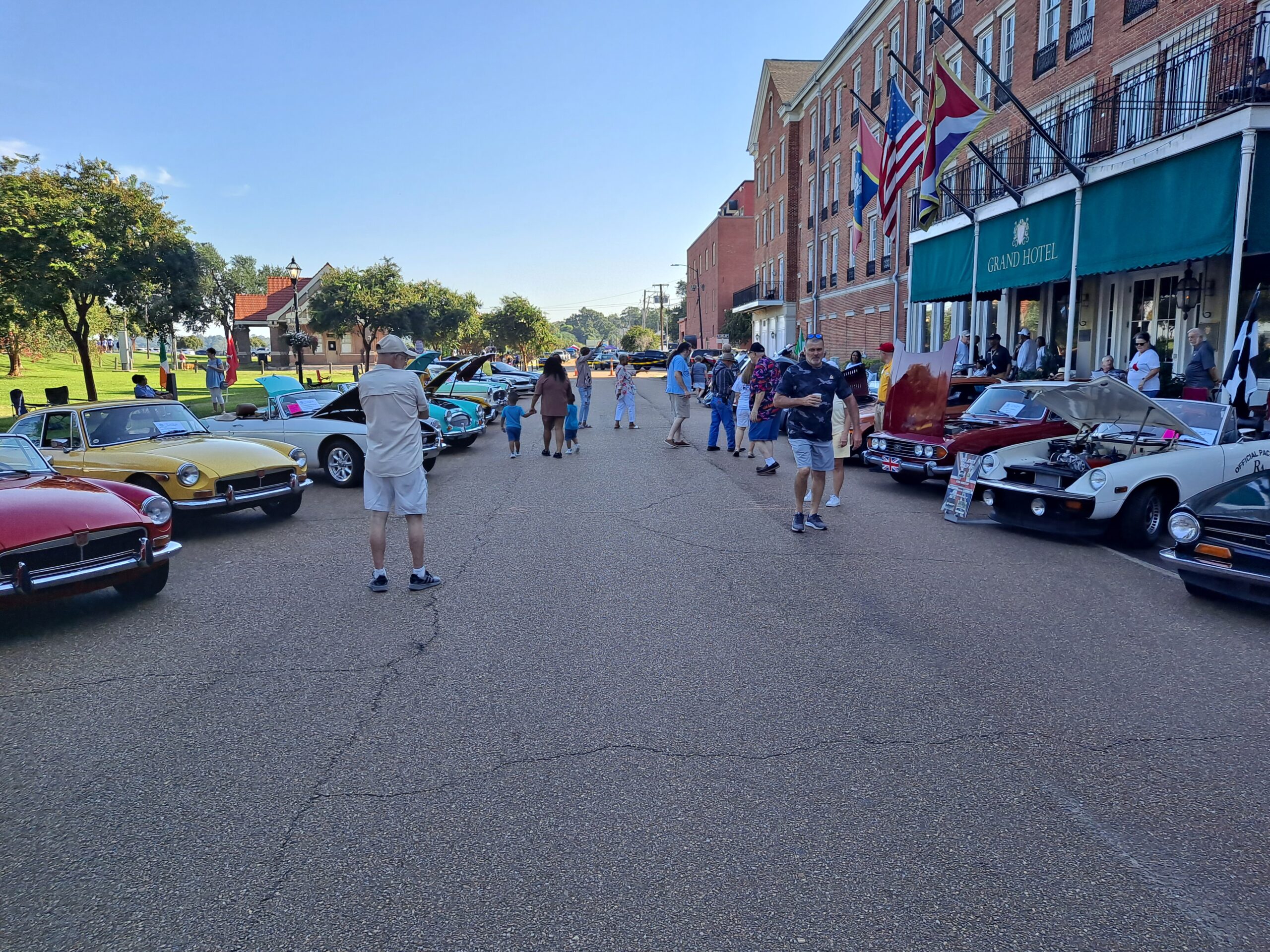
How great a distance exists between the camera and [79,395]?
3294 cm

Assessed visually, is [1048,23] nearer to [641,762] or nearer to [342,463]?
[342,463]

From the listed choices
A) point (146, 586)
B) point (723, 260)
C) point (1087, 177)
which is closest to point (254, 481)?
point (146, 586)

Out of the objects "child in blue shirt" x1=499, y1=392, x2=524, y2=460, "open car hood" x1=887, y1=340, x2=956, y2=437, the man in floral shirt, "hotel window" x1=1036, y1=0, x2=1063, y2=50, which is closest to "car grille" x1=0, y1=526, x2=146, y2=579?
the man in floral shirt

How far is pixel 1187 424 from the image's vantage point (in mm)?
9023

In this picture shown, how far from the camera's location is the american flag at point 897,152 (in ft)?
63.2

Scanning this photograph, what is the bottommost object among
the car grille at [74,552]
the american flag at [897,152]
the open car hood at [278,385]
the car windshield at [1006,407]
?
the car grille at [74,552]

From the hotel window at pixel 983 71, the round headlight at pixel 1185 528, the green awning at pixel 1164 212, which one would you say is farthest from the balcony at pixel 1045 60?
the round headlight at pixel 1185 528

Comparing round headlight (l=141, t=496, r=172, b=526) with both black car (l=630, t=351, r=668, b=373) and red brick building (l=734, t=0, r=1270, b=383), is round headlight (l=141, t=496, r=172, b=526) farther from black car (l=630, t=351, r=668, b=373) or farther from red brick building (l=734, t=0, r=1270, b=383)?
black car (l=630, t=351, r=668, b=373)

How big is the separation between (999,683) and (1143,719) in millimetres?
689

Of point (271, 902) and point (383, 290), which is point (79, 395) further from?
point (271, 902)

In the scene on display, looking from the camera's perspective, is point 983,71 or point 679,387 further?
point 983,71

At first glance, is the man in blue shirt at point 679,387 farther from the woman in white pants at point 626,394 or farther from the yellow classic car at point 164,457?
the yellow classic car at point 164,457

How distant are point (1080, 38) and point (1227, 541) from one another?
19.5 meters

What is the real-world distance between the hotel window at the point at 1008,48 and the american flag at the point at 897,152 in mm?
6422
